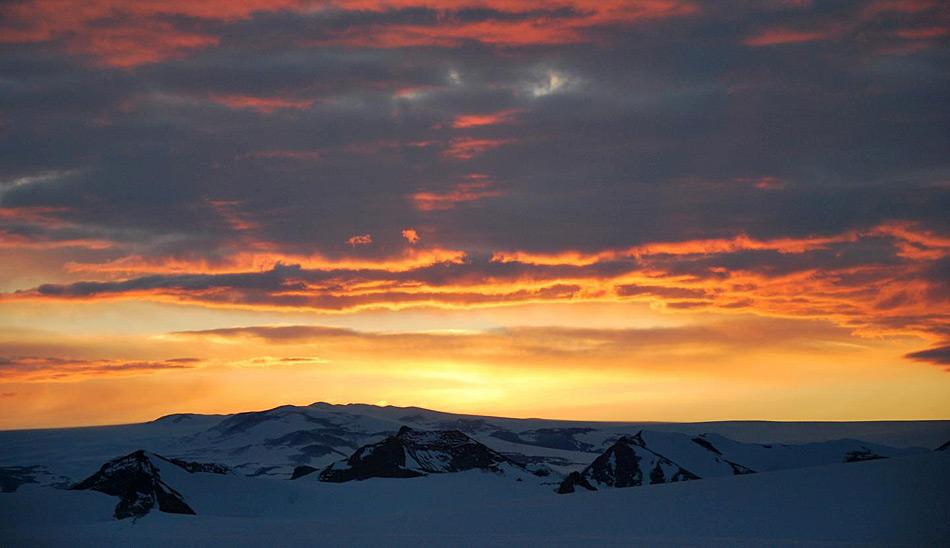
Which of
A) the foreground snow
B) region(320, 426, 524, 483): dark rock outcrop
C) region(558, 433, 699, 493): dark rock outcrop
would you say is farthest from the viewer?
region(558, 433, 699, 493): dark rock outcrop

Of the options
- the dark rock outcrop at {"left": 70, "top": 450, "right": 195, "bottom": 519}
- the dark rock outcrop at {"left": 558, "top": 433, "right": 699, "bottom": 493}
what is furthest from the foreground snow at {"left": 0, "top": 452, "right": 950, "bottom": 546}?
the dark rock outcrop at {"left": 558, "top": 433, "right": 699, "bottom": 493}

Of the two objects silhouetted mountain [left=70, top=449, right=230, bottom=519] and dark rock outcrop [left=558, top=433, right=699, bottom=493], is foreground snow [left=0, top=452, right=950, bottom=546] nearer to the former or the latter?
silhouetted mountain [left=70, top=449, right=230, bottom=519]

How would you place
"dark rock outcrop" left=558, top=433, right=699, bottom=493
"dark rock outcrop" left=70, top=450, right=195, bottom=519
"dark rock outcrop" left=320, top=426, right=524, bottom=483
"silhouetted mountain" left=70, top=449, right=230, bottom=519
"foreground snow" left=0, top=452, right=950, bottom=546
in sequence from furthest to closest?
"dark rock outcrop" left=558, top=433, right=699, bottom=493 < "dark rock outcrop" left=320, top=426, right=524, bottom=483 < "silhouetted mountain" left=70, top=449, right=230, bottom=519 < "dark rock outcrop" left=70, top=450, right=195, bottom=519 < "foreground snow" left=0, top=452, right=950, bottom=546

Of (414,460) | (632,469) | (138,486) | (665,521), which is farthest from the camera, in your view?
(632,469)

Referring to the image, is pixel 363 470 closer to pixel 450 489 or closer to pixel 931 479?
pixel 450 489

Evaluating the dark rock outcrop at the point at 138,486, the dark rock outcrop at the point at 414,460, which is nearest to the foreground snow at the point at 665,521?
the dark rock outcrop at the point at 138,486

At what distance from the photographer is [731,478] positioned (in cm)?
6956

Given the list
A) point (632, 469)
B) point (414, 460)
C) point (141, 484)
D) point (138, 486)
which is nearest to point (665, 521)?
point (138, 486)

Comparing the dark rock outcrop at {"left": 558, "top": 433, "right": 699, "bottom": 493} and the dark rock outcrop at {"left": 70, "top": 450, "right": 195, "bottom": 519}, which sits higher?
the dark rock outcrop at {"left": 558, "top": 433, "right": 699, "bottom": 493}

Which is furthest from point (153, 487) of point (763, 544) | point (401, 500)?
point (763, 544)

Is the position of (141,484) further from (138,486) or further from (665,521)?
(665,521)


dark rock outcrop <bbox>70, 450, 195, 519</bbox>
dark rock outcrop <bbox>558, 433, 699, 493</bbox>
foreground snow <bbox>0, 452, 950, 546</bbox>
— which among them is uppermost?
dark rock outcrop <bbox>558, 433, 699, 493</bbox>

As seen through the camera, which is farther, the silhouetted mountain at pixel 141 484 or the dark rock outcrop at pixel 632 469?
the dark rock outcrop at pixel 632 469

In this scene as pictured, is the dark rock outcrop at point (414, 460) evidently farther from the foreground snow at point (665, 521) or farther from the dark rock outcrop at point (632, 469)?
the foreground snow at point (665, 521)
